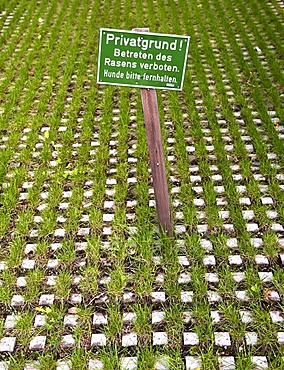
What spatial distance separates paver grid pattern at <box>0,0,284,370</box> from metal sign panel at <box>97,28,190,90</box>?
1.03 metres

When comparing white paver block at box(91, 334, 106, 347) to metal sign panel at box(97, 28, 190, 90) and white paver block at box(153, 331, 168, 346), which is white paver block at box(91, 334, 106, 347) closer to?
white paver block at box(153, 331, 168, 346)

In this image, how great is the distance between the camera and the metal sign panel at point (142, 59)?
2.59 meters

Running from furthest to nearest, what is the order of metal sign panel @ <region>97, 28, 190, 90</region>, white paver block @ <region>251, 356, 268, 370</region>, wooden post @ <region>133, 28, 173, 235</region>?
wooden post @ <region>133, 28, 173, 235</region>, metal sign panel @ <region>97, 28, 190, 90</region>, white paver block @ <region>251, 356, 268, 370</region>

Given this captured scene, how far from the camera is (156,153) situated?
2.95m

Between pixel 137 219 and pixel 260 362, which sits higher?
pixel 260 362

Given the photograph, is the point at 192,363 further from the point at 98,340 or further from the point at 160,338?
the point at 98,340

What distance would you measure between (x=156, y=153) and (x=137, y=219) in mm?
639

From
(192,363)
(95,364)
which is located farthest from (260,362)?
(95,364)

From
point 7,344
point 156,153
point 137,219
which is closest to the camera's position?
point 7,344

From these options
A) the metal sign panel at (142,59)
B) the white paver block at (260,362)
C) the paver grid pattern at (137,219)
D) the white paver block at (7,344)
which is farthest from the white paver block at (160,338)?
the metal sign panel at (142,59)

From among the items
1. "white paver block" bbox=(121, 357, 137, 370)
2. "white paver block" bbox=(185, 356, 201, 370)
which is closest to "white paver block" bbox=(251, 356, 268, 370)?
"white paver block" bbox=(185, 356, 201, 370)

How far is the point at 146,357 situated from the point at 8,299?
87cm

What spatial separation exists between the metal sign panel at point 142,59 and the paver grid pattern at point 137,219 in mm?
1028

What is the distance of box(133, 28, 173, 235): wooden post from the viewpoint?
9.12 feet
